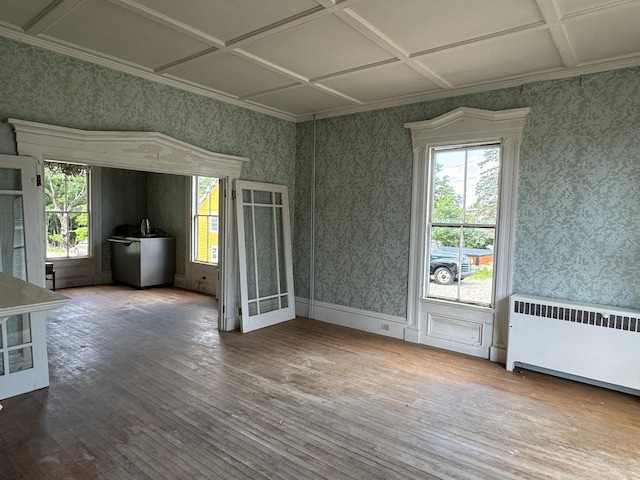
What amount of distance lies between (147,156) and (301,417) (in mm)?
2878

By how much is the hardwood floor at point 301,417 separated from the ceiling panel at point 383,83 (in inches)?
112

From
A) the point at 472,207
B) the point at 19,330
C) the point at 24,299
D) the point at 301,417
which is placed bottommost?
the point at 301,417

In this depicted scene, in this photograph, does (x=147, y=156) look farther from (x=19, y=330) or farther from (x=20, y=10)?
(x=19, y=330)

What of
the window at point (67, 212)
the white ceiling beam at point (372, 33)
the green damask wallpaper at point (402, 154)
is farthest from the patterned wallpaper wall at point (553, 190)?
the window at point (67, 212)

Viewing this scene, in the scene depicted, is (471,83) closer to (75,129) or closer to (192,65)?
(192,65)

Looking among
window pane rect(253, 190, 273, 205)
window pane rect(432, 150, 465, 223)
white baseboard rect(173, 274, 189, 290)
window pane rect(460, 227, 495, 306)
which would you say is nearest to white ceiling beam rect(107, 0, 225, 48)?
window pane rect(253, 190, 273, 205)

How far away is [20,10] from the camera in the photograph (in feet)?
9.19

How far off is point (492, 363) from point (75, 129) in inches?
177

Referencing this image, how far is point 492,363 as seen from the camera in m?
4.06

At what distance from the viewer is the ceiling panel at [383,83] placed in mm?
3789

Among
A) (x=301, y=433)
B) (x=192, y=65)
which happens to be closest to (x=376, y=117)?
(x=192, y=65)

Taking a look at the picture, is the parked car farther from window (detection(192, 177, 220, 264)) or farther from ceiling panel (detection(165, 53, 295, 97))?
window (detection(192, 177, 220, 264))

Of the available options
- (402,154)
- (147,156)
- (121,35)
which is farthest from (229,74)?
(402,154)

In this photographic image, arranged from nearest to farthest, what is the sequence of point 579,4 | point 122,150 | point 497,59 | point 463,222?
point 579,4, point 497,59, point 122,150, point 463,222
